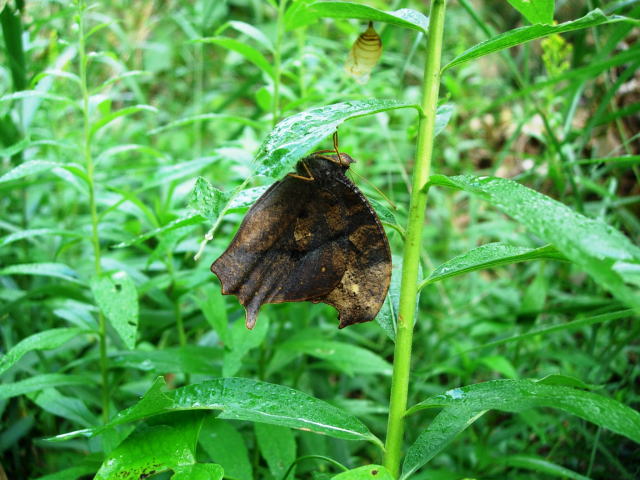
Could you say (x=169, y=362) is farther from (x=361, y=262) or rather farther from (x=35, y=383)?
(x=361, y=262)

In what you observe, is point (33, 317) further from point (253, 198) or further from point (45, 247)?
point (253, 198)

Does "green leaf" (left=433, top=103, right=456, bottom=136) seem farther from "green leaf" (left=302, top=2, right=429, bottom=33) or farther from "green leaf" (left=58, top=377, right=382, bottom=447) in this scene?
"green leaf" (left=58, top=377, right=382, bottom=447)

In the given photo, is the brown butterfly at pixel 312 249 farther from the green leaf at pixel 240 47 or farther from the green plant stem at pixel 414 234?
the green leaf at pixel 240 47

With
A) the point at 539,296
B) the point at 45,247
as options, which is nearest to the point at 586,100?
the point at 539,296

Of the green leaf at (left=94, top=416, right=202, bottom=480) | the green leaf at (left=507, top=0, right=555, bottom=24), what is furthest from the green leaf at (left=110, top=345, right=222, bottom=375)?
the green leaf at (left=507, top=0, right=555, bottom=24)

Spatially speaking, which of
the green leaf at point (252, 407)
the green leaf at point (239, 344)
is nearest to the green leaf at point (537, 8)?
the green leaf at point (252, 407)
